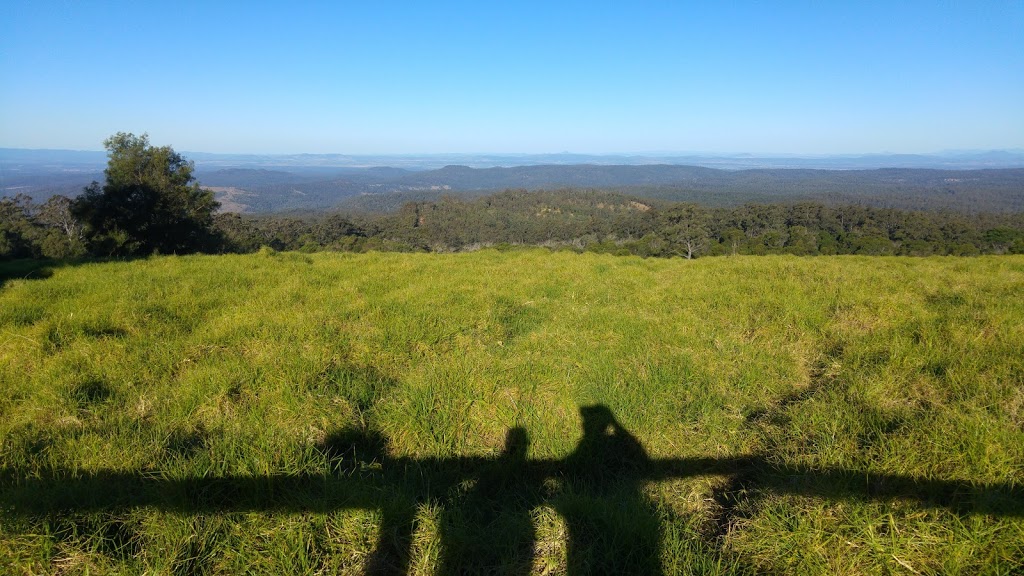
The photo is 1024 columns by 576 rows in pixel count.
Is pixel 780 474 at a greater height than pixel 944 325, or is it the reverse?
pixel 944 325

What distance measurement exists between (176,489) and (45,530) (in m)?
0.49

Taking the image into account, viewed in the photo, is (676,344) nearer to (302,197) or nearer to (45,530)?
(45,530)

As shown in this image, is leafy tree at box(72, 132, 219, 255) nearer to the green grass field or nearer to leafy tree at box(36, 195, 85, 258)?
leafy tree at box(36, 195, 85, 258)

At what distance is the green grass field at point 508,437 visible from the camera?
2.04 metres

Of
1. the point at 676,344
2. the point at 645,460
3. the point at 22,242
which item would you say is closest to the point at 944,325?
the point at 676,344

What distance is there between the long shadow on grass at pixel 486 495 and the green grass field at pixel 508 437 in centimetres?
1

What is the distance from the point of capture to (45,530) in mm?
1963

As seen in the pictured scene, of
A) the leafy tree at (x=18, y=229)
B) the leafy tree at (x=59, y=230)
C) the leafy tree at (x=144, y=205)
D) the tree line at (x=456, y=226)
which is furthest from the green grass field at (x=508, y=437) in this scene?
the leafy tree at (x=18, y=229)

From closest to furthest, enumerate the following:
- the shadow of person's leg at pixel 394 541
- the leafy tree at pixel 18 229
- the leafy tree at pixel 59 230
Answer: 1. the shadow of person's leg at pixel 394 541
2. the leafy tree at pixel 18 229
3. the leafy tree at pixel 59 230

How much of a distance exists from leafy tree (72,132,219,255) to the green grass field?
17898mm

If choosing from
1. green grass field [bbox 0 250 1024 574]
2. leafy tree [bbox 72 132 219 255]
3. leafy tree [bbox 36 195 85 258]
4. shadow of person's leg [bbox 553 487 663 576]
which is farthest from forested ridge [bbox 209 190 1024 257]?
shadow of person's leg [bbox 553 487 663 576]

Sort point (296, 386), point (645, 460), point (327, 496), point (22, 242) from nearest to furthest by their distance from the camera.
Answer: point (327, 496) → point (645, 460) → point (296, 386) → point (22, 242)

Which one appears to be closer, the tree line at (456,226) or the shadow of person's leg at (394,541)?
the shadow of person's leg at (394,541)

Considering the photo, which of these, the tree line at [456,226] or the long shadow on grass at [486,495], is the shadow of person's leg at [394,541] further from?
the tree line at [456,226]
